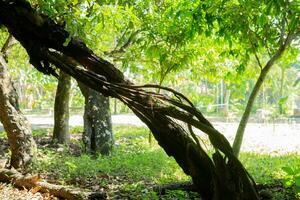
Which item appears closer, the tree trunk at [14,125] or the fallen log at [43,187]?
the fallen log at [43,187]

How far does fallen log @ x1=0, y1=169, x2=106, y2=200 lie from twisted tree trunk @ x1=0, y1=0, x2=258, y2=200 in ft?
6.85

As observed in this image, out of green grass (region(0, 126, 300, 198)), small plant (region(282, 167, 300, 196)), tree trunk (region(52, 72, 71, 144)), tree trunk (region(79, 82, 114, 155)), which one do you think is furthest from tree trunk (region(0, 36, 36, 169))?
small plant (region(282, 167, 300, 196))

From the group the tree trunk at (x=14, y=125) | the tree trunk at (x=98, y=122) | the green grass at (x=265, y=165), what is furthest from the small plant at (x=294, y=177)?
the tree trunk at (x=98, y=122)

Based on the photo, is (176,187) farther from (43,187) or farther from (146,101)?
(146,101)

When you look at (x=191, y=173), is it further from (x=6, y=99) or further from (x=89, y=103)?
(x=89, y=103)

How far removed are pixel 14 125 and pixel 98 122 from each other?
9.12 ft

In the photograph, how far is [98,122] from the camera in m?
10.2

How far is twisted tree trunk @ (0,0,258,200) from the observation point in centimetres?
353

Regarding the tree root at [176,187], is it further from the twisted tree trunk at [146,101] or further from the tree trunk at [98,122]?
the tree trunk at [98,122]

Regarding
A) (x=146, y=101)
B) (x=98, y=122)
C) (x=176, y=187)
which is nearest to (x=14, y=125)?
(x=98, y=122)

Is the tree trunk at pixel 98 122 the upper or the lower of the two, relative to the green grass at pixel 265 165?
upper

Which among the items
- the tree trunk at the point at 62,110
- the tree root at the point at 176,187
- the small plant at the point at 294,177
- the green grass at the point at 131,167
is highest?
the tree trunk at the point at 62,110

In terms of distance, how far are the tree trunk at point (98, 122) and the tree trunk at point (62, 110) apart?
56.6 inches

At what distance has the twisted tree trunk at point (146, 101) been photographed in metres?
3.53
